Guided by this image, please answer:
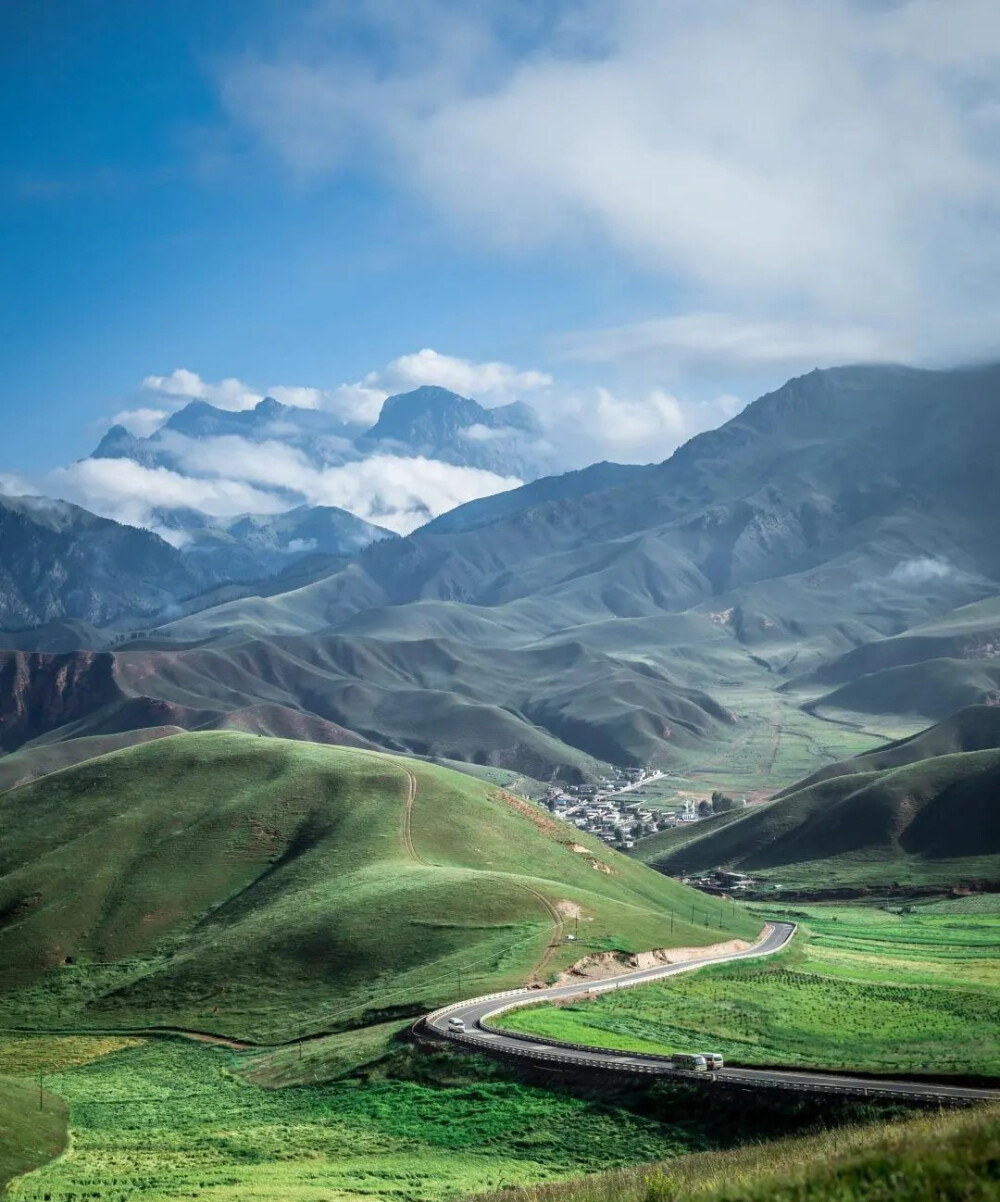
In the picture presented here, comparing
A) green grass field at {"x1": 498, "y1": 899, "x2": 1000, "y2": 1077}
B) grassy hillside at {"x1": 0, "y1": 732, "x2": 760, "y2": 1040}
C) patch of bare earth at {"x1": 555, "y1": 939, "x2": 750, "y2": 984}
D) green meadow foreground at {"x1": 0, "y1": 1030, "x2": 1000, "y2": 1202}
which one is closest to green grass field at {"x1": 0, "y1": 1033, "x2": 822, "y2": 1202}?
green meadow foreground at {"x1": 0, "y1": 1030, "x2": 1000, "y2": 1202}

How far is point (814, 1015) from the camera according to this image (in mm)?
78375

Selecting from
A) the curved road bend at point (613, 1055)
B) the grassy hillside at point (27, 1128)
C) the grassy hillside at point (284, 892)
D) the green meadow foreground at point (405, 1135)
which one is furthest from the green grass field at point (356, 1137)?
the grassy hillside at point (284, 892)

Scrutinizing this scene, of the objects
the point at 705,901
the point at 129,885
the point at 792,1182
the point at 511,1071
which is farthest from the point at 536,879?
the point at 792,1182

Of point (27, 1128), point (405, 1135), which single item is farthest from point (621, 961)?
point (27, 1128)

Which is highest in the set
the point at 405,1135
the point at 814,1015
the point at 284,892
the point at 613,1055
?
the point at 284,892

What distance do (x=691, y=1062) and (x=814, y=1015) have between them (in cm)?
2157

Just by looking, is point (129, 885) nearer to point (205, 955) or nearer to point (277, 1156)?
point (205, 955)

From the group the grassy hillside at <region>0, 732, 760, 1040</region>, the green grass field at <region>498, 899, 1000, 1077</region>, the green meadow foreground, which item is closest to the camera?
the green meadow foreground

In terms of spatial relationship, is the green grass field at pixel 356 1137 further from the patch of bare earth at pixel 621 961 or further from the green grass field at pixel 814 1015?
the patch of bare earth at pixel 621 961

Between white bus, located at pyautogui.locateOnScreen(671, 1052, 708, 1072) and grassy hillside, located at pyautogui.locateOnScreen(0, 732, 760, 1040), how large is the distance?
26092 millimetres

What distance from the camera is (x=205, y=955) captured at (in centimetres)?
10656

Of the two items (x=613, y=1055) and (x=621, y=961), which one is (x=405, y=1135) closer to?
(x=613, y=1055)

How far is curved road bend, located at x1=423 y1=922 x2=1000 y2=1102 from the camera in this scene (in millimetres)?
54344

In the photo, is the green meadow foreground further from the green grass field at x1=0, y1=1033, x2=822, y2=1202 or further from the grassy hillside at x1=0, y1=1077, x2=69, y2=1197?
the grassy hillside at x1=0, y1=1077, x2=69, y2=1197
